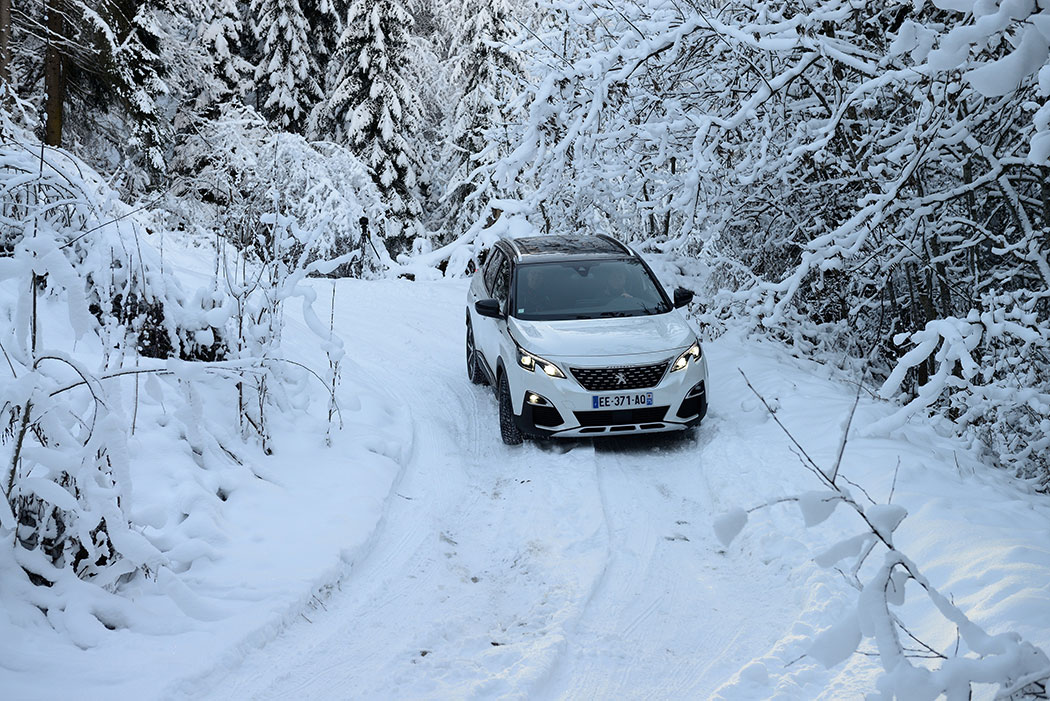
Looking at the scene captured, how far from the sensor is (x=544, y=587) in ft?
17.0

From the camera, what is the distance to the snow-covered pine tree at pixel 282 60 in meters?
29.4

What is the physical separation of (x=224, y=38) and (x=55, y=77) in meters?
10.8

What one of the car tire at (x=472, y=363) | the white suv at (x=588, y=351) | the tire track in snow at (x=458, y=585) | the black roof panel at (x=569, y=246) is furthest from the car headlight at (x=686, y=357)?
the car tire at (x=472, y=363)

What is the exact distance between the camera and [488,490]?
690cm

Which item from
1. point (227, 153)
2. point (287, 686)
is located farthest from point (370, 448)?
point (227, 153)

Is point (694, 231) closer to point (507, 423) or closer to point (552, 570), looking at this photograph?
point (507, 423)

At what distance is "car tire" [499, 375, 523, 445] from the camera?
7.86 meters

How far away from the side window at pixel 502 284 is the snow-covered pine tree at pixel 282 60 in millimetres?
22353

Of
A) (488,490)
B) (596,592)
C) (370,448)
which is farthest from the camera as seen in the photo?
(370,448)

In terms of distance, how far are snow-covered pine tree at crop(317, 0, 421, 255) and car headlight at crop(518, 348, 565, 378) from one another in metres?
22.1

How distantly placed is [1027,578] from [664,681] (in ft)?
6.36

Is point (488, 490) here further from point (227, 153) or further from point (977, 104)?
point (227, 153)

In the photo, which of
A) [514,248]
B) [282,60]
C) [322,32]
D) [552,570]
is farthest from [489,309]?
[322,32]

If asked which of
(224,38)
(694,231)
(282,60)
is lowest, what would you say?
(694,231)
